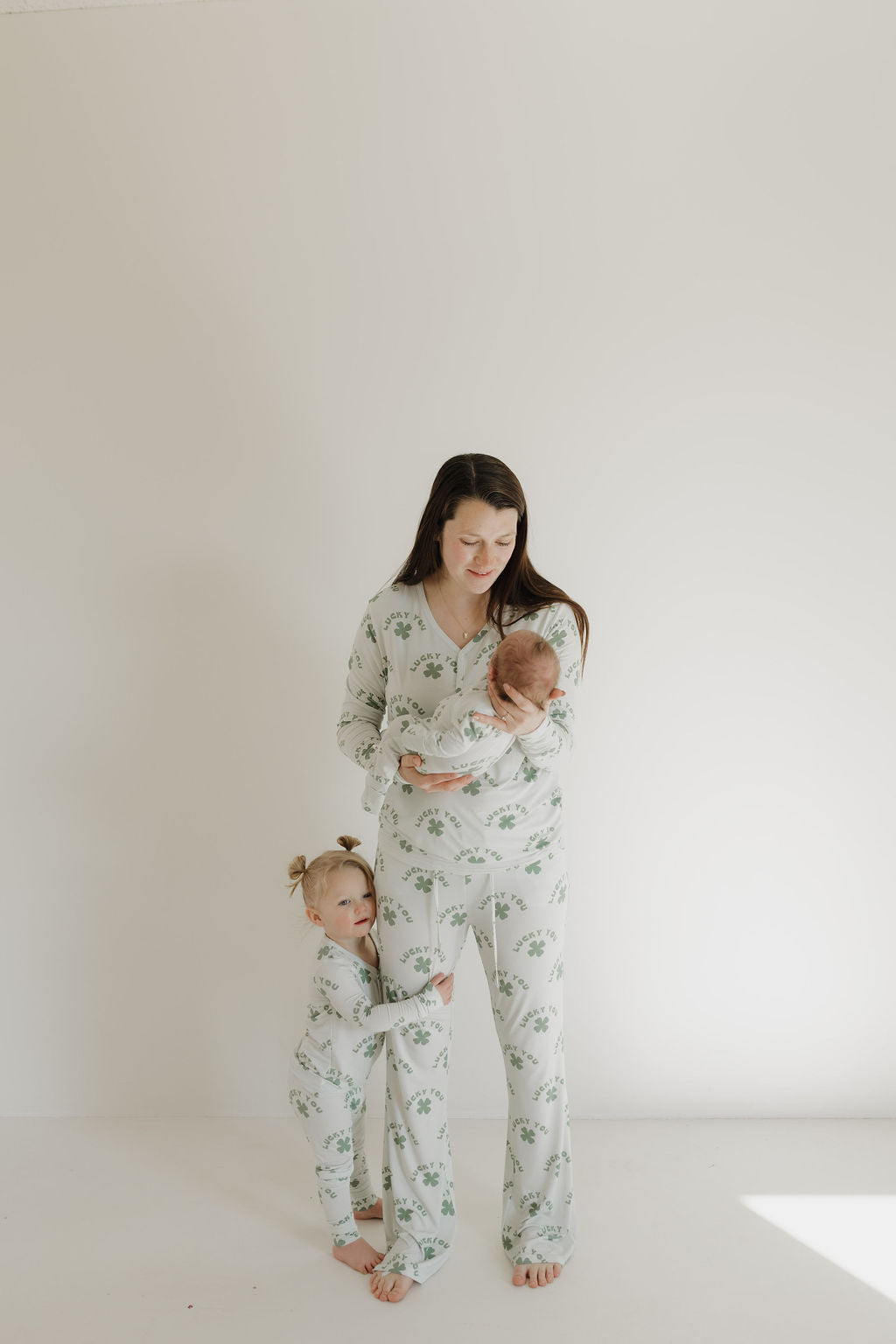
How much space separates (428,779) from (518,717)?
216 millimetres

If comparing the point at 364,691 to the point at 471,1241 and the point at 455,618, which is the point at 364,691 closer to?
the point at 455,618

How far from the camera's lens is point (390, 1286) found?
1844mm

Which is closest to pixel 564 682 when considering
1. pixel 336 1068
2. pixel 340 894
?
pixel 340 894

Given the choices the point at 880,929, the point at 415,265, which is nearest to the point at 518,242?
the point at 415,265

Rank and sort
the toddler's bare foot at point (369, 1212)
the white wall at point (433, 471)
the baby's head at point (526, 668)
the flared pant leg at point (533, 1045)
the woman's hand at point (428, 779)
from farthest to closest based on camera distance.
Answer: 1. the white wall at point (433, 471)
2. the toddler's bare foot at point (369, 1212)
3. the flared pant leg at point (533, 1045)
4. the woman's hand at point (428, 779)
5. the baby's head at point (526, 668)

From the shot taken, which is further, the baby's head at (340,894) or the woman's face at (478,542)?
the baby's head at (340,894)

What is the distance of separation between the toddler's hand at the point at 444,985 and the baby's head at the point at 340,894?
0.54 feet

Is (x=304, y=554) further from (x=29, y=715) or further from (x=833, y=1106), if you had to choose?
(x=833, y=1106)

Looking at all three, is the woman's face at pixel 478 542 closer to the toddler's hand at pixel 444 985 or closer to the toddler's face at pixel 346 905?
the toddler's face at pixel 346 905

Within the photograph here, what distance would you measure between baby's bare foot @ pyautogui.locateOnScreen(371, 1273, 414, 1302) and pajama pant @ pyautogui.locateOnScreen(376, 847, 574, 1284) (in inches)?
0.6

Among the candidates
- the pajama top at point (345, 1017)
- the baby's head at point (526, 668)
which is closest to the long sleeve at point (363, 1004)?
the pajama top at point (345, 1017)

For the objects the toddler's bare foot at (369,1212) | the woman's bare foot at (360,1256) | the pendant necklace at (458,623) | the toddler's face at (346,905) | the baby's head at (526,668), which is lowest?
the toddler's bare foot at (369,1212)

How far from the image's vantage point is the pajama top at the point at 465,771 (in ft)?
5.91

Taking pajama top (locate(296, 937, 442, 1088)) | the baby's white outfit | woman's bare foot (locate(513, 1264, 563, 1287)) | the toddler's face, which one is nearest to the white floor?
woman's bare foot (locate(513, 1264, 563, 1287))
